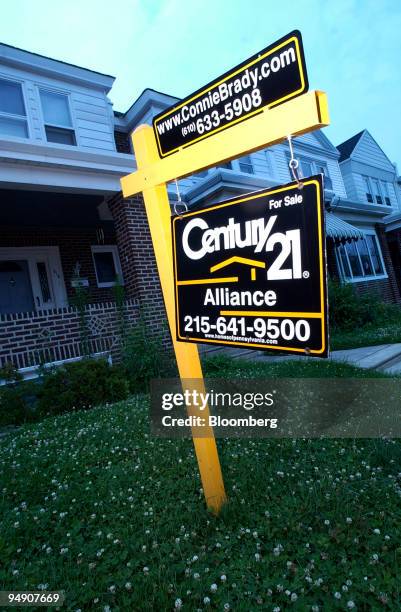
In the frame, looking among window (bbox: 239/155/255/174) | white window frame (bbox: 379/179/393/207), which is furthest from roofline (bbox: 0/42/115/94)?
white window frame (bbox: 379/179/393/207)

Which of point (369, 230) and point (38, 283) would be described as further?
point (369, 230)

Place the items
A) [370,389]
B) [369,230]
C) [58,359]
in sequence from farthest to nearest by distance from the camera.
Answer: [369,230] < [58,359] < [370,389]

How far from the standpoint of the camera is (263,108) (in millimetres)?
1730

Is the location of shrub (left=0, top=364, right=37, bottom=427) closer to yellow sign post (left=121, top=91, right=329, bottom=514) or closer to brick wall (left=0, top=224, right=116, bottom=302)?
yellow sign post (left=121, top=91, right=329, bottom=514)

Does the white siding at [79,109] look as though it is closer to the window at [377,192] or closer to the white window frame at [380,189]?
the white window frame at [380,189]

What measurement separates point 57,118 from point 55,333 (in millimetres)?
6365

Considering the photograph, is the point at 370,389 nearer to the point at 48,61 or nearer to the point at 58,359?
the point at 58,359

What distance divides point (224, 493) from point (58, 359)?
4.74 meters

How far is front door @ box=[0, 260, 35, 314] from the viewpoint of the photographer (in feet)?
30.1

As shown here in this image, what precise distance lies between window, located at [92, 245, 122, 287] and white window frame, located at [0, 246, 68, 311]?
1015 mm

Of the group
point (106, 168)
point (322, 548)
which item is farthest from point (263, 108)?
point (106, 168)

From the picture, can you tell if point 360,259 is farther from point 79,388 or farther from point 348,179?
point 79,388

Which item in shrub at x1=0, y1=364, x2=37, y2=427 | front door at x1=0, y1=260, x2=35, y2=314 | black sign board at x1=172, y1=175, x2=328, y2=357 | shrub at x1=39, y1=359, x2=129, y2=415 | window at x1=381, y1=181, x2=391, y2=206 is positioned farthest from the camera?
window at x1=381, y1=181, x2=391, y2=206

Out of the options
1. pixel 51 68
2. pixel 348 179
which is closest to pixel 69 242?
pixel 51 68
